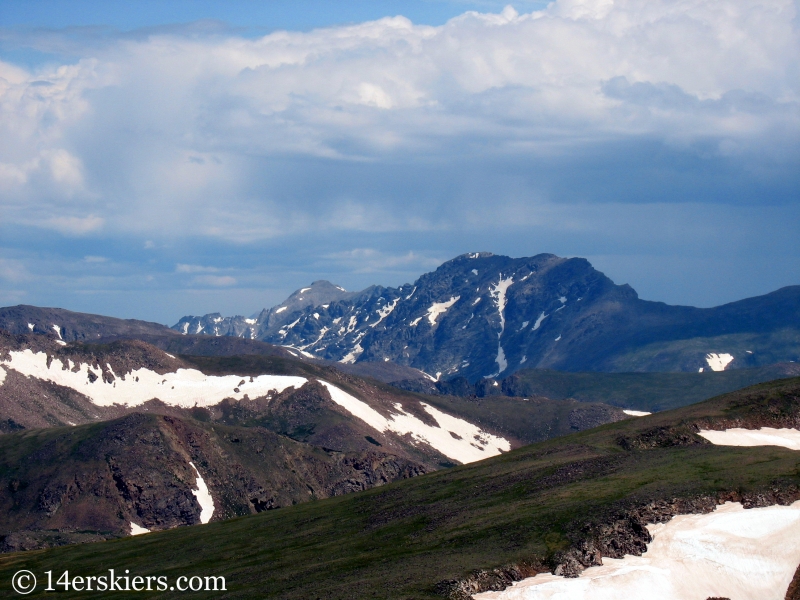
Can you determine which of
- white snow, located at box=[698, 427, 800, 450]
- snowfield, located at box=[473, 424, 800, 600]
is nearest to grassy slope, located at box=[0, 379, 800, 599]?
white snow, located at box=[698, 427, 800, 450]

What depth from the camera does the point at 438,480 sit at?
15775cm

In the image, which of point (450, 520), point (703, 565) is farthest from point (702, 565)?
point (450, 520)

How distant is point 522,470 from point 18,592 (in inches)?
2641

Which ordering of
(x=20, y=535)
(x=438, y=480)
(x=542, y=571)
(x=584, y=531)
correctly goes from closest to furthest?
(x=542, y=571) < (x=584, y=531) < (x=438, y=480) < (x=20, y=535)

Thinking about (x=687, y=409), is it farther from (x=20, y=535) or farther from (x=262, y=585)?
(x=20, y=535)

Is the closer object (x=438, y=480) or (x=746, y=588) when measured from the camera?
(x=746, y=588)

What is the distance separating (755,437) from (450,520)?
180 ft

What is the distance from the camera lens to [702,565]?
97.8 m

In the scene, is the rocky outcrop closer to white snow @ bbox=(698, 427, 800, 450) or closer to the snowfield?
the snowfield

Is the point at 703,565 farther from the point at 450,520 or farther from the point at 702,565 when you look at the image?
the point at 450,520

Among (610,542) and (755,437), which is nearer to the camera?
(610,542)

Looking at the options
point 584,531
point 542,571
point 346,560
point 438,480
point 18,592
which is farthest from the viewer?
point 438,480

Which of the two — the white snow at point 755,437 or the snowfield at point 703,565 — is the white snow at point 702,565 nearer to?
the snowfield at point 703,565

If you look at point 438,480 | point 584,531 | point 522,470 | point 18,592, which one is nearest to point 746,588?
point 584,531
